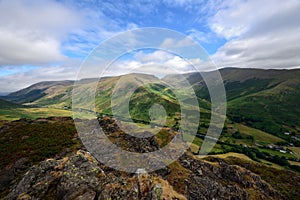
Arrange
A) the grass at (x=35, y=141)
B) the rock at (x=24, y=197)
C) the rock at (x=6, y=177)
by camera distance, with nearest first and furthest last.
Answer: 1. the rock at (x=24, y=197)
2. the rock at (x=6, y=177)
3. the grass at (x=35, y=141)

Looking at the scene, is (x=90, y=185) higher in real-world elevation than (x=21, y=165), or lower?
higher

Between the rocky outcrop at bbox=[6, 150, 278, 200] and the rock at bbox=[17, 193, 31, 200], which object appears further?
the rock at bbox=[17, 193, 31, 200]

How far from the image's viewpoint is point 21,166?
162 ft

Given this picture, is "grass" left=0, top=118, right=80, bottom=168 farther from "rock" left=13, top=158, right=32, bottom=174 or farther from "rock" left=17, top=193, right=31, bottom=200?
"rock" left=17, top=193, right=31, bottom=200

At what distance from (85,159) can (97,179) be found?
529cm

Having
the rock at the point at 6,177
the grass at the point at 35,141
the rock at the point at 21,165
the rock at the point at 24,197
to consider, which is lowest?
the rock at the point at 6,177

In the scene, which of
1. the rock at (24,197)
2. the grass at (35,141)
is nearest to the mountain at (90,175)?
the grass at (35,141)

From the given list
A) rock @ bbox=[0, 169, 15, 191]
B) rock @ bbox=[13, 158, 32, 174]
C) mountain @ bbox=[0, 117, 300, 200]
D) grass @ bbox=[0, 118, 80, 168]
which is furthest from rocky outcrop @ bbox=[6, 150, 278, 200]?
grass @ bbox=[0, 118, 80, 168]

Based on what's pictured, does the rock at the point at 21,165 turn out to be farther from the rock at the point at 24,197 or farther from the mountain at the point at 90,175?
the rock at the point at 24,197

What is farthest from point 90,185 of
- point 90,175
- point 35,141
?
point 35,141

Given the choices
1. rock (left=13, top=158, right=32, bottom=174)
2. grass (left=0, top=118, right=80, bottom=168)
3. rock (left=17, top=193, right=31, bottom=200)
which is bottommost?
rock (left=13, top=158, right=32, bottom=174)

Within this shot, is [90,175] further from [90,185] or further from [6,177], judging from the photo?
[6,177]

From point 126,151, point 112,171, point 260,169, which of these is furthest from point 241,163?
point 112,171

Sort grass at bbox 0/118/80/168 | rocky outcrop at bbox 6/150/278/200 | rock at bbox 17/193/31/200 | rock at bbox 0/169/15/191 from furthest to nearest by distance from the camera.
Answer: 1. grass at bbox 0/118/80/168
2. rock at bbox 0/169/15/191
3. rock at bbox 17/193/31/200
4. rocky outcrop at bbox 6/150/278/200
